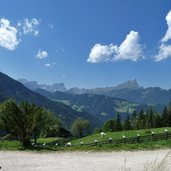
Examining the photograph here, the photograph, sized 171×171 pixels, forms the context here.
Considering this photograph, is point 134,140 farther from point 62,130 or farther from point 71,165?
point 62,130

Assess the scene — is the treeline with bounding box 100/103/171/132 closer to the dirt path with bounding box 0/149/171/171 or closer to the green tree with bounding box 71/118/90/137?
the green tree with bounding box 71/118/90/137

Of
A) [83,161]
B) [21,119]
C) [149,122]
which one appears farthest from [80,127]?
[83,161]

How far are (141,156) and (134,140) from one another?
2027 centimetres

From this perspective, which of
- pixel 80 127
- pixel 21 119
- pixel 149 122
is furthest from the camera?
pixel 80 127

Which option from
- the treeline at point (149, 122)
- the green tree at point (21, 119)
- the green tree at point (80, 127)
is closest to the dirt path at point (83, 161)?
the green tree at point (21, 119)

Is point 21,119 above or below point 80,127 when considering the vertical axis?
below

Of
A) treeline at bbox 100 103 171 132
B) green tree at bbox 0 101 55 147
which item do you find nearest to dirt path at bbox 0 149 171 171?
green tree at bbox 0 101 55 147

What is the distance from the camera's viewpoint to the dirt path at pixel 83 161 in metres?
17.7

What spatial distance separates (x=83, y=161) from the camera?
20500 mm

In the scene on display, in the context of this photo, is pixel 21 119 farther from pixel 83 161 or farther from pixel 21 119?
pixel 83 161

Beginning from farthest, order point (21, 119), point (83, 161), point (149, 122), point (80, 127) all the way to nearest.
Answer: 1. point (80, 127)
2. point (149, 122)
3. point (21, 119)
4. point (83, 161)

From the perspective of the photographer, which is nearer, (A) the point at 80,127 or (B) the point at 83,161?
(B) the point at 83,161

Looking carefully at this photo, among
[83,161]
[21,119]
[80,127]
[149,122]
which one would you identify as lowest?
[83,161]

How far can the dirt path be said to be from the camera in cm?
1773
